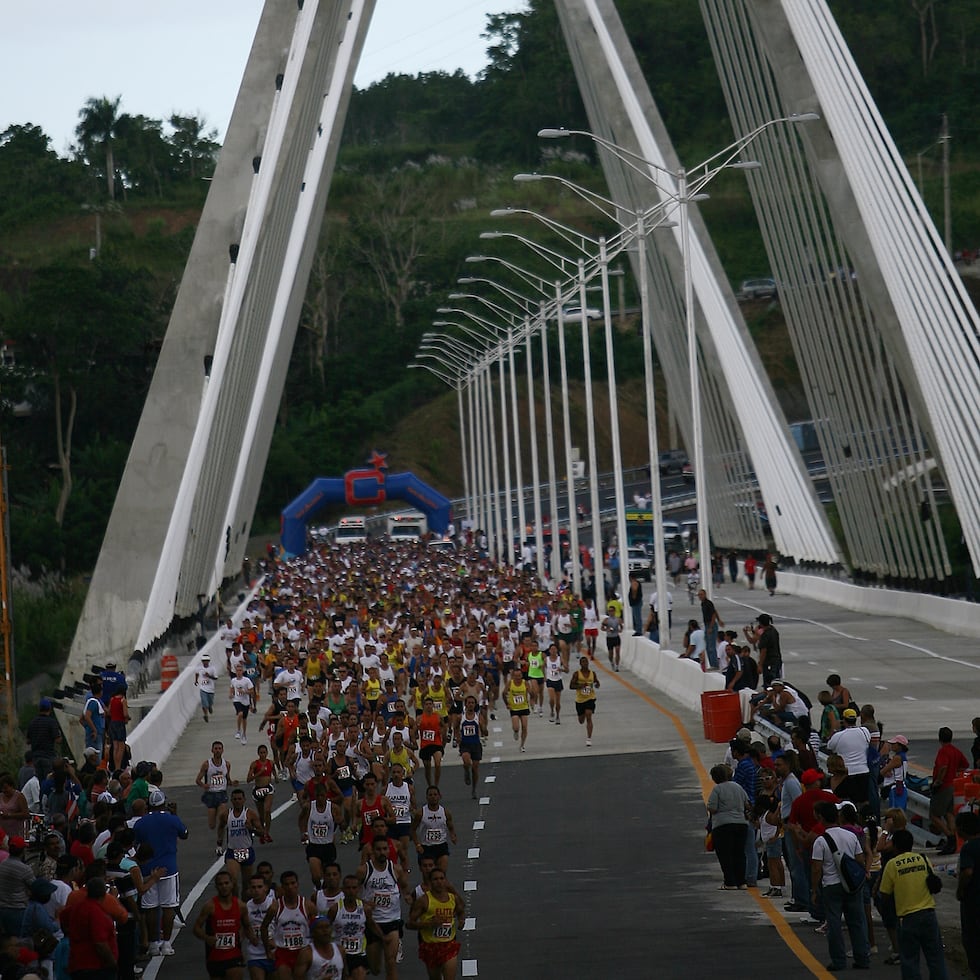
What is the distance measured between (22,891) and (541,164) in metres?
144

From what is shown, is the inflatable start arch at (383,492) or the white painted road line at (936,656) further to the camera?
the inflatable start arch at (383,492)

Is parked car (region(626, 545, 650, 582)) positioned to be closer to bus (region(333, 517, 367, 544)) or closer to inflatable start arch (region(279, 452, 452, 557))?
inflatable start arch (region(279, 452, 452, 557))

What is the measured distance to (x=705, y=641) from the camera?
110 ft

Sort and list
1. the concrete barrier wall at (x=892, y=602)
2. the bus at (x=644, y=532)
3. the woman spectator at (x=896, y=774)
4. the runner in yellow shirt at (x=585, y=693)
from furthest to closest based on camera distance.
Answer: the bus at (x=644, y=532), the concrete barrier wall at (x=892, y=602), the runner in yellow shirt at (x=585, y=693), the woman spectator at (x=896, y=774)

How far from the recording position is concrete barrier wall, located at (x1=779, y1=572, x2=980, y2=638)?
3988 cm

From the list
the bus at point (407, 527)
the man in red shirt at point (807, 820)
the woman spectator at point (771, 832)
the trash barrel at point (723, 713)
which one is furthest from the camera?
the bus at point (407, 527)

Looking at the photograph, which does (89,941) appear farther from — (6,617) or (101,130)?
(101,130)

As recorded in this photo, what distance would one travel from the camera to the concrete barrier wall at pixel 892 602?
39.9 metres

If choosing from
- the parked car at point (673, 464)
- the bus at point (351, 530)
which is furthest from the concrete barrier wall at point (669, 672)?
the parked car at point (673, 464)

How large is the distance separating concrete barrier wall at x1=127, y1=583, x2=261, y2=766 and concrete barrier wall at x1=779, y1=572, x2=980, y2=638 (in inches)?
591

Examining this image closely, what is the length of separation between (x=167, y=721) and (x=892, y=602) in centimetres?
2232

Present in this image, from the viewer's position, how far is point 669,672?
33781 mm

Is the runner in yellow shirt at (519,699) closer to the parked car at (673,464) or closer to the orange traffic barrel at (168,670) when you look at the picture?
the orange traffic barrel at (168,670)

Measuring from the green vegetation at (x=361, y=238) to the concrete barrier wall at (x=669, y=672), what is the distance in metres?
53.1
